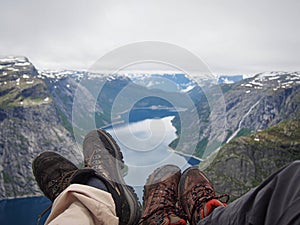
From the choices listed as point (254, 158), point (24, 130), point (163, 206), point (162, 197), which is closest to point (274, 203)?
point (163, 206)

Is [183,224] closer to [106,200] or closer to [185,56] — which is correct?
[106,200]

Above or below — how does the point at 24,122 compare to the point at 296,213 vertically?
below

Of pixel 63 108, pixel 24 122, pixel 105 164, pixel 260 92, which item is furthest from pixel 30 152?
pixel 105 164

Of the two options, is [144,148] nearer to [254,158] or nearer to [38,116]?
[254,158]

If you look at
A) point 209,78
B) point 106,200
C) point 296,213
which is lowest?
point 106,200

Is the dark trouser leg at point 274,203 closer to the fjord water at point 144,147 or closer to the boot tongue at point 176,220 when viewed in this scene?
the boot tongue at point 176,220

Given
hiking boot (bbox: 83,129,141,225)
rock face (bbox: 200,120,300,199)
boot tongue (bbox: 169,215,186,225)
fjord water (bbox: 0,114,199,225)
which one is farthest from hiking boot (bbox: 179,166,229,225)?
rock face (bbox: 200,120,300,199)
